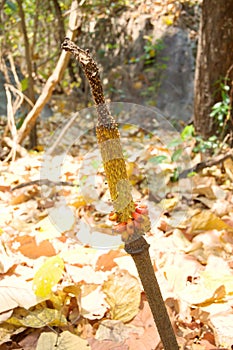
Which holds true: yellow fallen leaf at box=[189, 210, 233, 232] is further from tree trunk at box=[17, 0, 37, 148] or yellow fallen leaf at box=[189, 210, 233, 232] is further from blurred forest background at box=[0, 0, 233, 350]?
tree trunk at box=[17, 0, 37, 148]

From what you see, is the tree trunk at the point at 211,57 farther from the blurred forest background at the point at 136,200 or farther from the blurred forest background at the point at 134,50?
the blurred forest background at the point at 134,50

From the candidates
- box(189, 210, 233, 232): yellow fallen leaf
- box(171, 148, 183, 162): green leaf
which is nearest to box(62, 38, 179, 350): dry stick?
box(189, 210, 233, 232): yellow fallen leaf

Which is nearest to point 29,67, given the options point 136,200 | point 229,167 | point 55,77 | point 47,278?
point 55,77

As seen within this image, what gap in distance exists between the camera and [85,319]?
46.8 inches

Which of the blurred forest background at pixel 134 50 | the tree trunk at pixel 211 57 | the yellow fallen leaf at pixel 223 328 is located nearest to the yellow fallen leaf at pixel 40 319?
the yellow fallen leaf at pixel 223 328

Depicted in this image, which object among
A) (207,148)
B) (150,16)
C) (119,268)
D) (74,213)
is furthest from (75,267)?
(150,16)

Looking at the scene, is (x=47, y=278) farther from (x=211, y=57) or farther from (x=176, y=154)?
(x=211, y=57)

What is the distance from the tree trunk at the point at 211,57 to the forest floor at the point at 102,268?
472 millimetres

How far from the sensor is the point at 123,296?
47.3 inches

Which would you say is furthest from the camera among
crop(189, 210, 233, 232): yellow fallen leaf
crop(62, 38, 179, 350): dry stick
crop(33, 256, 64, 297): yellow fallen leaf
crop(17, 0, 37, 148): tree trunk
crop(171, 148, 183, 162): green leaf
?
crop(17, 0, 37, 148): tree trunk

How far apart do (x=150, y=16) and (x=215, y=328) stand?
3.85 m

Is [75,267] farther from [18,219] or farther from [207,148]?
[207,148]

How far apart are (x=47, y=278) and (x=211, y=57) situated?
5.88 ft

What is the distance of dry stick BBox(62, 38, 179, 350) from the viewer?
0.65 meters
